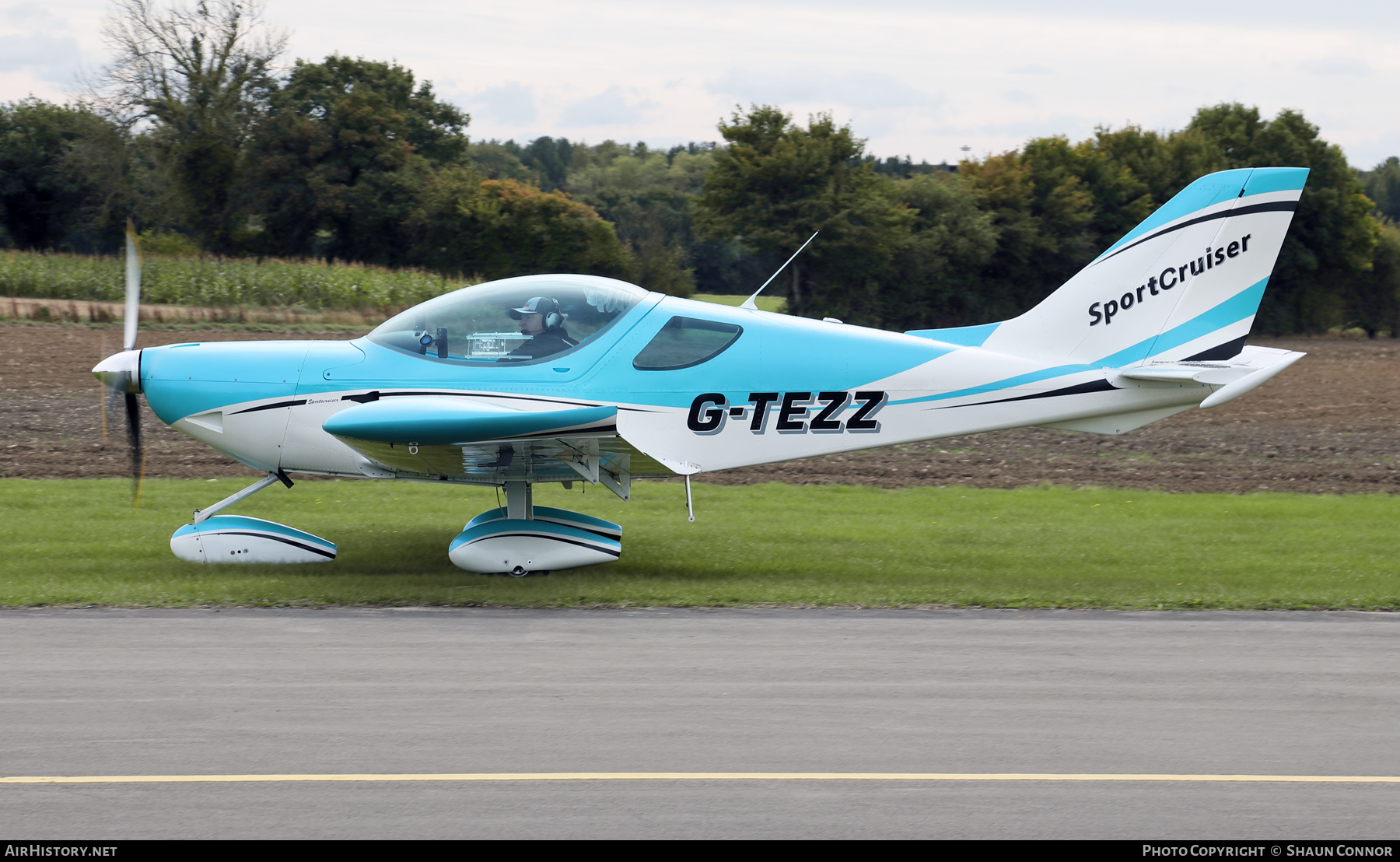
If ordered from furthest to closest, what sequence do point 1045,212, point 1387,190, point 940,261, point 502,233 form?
1. point 1387,190
2. point 1045,212
3. point 502,233
4. point 940,261

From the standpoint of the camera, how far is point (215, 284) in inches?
1216

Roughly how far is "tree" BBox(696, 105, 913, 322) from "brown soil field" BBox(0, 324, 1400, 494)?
19715 mm

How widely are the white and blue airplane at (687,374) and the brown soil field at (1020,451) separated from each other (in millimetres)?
2685

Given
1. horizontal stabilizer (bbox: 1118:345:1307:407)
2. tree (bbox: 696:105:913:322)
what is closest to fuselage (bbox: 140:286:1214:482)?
horizontal stabilizer (bbox: 1118:345:1307:407)

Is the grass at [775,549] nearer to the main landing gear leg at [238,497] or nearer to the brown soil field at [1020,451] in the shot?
the main landing gear leg at [238,497]

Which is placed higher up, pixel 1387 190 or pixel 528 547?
pixel 1387 190

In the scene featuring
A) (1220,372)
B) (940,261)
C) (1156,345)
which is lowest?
(1220,372)

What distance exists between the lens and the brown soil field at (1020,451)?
14.7 meters

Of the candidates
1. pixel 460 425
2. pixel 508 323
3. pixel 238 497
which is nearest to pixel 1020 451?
pixel 508 323

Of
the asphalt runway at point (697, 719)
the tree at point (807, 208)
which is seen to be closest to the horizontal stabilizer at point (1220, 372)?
the asphalt runway at point (697, 719)

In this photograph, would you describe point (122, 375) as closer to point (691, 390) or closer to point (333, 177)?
point (691, 390)

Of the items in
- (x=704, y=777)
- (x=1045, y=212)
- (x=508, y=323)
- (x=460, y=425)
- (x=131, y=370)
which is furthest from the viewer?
(x=1045, y=212)

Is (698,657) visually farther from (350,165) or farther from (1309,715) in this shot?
(350,165)

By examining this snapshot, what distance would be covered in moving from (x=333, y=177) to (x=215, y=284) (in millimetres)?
16797
